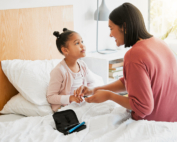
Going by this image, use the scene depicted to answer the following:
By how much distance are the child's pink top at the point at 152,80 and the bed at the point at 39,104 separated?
9 cm

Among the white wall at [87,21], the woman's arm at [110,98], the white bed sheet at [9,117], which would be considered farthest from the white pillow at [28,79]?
the white wall at [87,21]

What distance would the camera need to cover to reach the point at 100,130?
999 millimetres

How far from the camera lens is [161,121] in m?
1.05

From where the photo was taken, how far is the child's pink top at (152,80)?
0.94m

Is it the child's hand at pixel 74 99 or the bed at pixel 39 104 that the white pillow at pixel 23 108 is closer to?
the bed at pixel 39 104

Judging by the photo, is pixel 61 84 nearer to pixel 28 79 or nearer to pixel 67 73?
pixel 67 73

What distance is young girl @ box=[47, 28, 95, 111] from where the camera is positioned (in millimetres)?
1468

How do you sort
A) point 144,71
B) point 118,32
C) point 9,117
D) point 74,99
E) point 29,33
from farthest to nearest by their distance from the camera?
point 29,33
point 9,117
point 74,99
point 118,32
point 144,71

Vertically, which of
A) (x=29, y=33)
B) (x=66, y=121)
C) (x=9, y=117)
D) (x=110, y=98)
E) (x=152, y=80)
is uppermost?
(x=29, y=33)

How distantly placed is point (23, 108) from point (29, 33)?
0.62 meters

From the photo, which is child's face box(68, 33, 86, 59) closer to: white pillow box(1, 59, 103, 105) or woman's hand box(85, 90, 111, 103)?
white pillow box(1, 59, 103, 105)

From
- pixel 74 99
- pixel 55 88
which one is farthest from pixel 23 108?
pixel 74 99

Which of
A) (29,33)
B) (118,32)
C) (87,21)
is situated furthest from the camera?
(87,21)

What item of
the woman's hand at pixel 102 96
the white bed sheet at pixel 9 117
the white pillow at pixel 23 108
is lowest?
the white bed sheet at pixel 9 117
